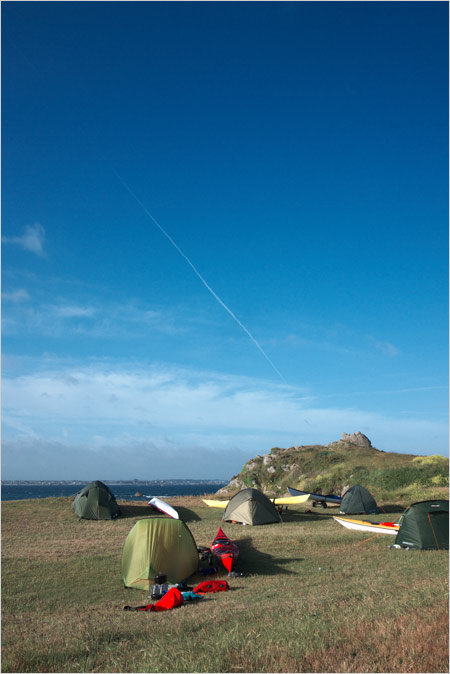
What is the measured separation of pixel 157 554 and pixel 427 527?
1063 cm

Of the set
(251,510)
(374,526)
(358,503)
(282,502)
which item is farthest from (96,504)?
(358,503)

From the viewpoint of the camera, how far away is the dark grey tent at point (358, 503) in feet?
99.7

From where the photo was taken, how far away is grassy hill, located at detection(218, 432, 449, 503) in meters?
40.2

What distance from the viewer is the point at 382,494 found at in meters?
38.9

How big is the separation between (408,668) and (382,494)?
35.3 m

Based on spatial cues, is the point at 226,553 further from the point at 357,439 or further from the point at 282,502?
the point at 357,439

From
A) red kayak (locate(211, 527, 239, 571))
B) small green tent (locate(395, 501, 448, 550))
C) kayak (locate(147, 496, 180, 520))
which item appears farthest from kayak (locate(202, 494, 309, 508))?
red kayak (locate(211, 527, 239, 571))

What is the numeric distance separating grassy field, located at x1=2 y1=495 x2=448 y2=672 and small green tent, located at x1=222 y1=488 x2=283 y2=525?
Result: 10.8 feet

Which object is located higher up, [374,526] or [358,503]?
[374,526]

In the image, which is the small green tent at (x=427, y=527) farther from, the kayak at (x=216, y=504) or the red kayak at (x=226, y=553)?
the kayak at (x=216, y=504)

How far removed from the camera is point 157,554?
15070 millimetres

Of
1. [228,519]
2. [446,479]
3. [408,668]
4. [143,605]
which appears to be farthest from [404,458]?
[408,668]

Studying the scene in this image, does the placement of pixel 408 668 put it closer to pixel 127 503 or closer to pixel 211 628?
pixel 211 628

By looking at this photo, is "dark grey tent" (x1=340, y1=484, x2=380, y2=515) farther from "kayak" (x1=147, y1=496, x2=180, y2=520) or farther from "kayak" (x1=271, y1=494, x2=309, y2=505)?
"kayak" (x1=147, y1=496, x2=180, y2=520)
